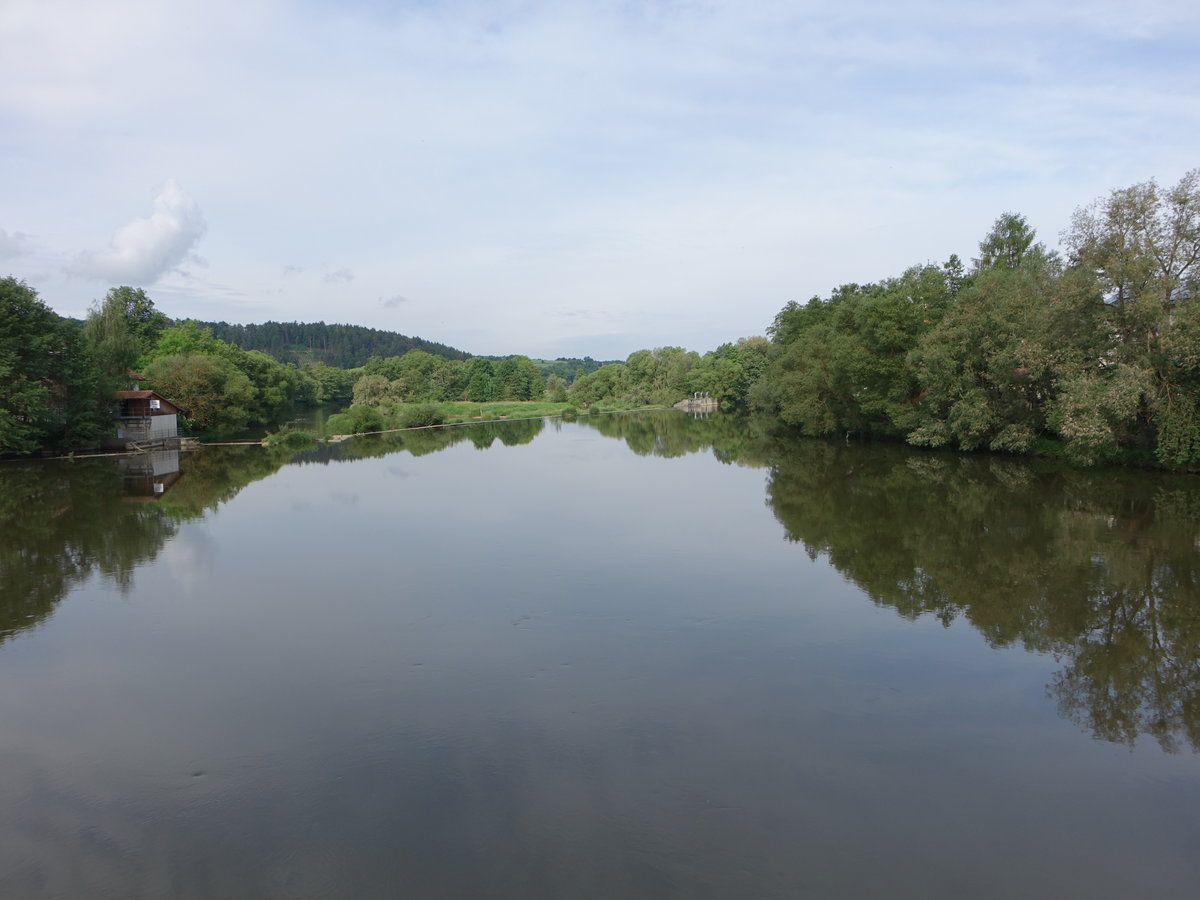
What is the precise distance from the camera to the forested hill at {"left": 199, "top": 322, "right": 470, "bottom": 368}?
15123 cm

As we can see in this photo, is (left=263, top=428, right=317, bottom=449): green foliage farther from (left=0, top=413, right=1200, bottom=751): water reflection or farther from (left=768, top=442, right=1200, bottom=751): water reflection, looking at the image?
(left=768, top=442, right=1200, bottom=751): water reflection

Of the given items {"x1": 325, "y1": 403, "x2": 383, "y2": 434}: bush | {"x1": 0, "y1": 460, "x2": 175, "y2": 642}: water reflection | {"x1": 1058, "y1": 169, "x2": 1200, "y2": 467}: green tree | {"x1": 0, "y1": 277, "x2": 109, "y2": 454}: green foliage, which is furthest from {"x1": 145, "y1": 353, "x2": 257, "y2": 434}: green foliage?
{"x1": 1058, "y1": 169, "x2": 1200, "y2": 467}: green tree

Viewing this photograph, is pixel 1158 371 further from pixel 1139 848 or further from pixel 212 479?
pixel 212 479

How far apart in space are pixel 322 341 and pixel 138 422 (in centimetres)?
13656

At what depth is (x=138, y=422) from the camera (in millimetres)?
37969

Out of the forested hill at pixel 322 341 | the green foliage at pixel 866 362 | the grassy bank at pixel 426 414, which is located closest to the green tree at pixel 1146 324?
the green foliage at pixel 866 362

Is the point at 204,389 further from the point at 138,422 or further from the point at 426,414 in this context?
the point at 426,414

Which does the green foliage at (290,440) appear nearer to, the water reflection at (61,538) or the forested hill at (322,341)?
the water reflection at (61,538)

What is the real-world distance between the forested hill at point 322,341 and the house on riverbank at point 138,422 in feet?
368

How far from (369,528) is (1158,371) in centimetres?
2409

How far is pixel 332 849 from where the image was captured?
5.67 m

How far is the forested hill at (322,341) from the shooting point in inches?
5954

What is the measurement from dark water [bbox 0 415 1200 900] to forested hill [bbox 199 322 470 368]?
144 metres

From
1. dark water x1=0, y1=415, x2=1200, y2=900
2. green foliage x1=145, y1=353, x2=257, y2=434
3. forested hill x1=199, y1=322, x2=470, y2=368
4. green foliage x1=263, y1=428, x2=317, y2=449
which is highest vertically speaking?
forested hill x1=199, y1=322, x2=470, y2=368
